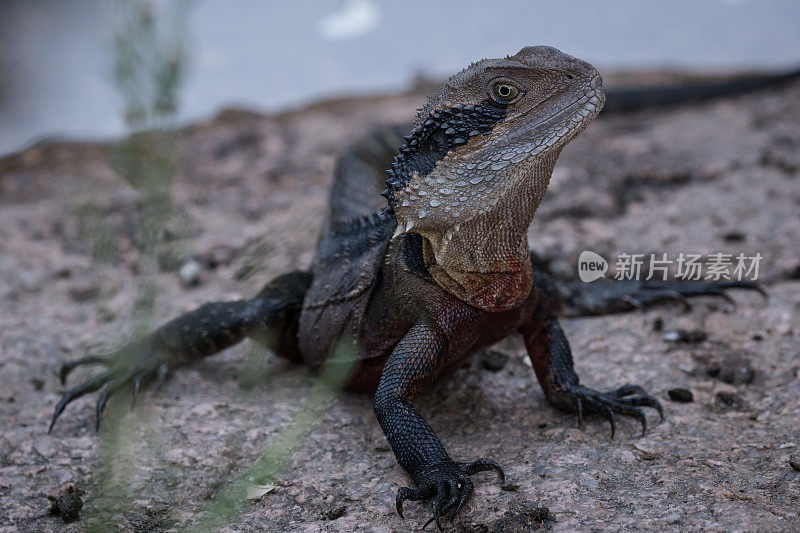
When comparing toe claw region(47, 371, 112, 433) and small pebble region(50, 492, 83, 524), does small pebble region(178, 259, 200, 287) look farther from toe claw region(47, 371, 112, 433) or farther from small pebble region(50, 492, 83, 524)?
small pebble region(50, 492, 83, 524)

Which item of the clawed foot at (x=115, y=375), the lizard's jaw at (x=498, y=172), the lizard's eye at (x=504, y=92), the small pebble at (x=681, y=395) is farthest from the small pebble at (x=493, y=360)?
the clawed foot at (x=115, y=375)

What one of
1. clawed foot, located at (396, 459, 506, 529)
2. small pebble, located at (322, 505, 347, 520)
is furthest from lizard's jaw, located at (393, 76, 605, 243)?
small pebble, located at (322, 505, 347, 520)

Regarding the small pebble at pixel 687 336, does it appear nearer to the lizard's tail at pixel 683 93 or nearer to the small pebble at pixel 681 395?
the small pebble at pixel 681 395

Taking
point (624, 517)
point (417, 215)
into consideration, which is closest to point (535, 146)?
point (417, 215)

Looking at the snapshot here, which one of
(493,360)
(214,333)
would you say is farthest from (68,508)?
(493,360)

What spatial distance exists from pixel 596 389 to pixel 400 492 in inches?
62.5

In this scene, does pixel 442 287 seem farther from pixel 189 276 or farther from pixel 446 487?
pixel 189 276

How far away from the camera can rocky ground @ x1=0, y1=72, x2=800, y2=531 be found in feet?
9.50

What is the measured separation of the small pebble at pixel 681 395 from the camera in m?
3.78

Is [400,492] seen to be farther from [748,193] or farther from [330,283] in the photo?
[748,193]

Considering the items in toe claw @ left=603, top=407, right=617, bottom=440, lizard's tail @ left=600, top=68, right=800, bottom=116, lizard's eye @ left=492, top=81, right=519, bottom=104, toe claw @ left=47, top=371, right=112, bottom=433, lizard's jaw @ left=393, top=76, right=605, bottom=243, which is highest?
lizard's tail @ left=600, top=68, right=800, bottom=116

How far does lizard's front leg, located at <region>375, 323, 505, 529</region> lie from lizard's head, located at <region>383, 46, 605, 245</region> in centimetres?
62

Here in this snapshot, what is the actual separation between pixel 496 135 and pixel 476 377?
1.77 m

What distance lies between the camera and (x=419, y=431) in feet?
10.3
